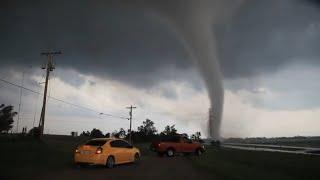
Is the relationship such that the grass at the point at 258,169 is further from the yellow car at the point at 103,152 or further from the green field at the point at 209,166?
the yellow car at the point at 103,152

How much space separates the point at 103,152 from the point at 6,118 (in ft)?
289

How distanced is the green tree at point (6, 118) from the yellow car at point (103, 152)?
265ft

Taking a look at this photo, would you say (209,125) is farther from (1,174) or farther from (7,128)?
(1,174)

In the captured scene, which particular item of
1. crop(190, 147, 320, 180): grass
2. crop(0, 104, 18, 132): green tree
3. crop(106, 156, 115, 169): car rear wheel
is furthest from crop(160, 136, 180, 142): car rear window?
crop(0, 104, 18, 132): green tree

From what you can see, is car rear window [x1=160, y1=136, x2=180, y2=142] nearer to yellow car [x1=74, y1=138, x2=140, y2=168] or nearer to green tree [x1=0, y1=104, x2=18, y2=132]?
yellow car [x1=74, y1=138, x2=140, y2=168]

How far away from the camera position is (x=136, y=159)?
27.0 m

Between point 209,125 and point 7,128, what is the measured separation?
4998 centimetres

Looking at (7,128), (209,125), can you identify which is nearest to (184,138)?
(209,125)

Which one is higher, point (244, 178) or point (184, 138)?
point (184, 138)

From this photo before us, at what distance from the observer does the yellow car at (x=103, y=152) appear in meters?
22.0

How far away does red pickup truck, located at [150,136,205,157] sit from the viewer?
37.5m

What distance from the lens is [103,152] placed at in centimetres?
2239

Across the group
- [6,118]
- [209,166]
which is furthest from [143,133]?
[209,166]

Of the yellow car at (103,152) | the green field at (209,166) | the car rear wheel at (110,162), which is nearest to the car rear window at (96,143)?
the yellow car at (103,152)
